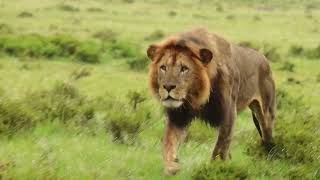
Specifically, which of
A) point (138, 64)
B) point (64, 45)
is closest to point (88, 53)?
point (64, 45)

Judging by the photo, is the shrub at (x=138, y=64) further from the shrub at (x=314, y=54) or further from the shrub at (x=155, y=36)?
the shrub at (x=155, y=36)

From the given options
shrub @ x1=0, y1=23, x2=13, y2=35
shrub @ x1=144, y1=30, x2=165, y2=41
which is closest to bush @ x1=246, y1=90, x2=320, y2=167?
shrub @ x1=0, y1=23, x2=13, y2=35

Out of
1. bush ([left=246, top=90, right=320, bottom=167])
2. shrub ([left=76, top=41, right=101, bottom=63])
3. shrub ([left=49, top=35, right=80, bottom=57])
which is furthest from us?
shrub ([left=49, top=35, right=80, bottom=57])

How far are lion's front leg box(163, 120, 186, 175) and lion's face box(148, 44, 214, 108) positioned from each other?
1.72 ft

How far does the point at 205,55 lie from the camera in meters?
7.27

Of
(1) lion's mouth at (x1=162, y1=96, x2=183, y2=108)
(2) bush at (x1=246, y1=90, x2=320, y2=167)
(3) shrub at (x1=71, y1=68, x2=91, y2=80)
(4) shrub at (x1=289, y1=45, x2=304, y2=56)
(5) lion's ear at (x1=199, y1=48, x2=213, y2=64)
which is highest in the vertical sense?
(5) lion's ear at (x1=199, y1=48, x2=213, y2=64)

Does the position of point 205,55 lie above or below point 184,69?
above

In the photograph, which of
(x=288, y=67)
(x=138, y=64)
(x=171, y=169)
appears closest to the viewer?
(x=171, y=169)

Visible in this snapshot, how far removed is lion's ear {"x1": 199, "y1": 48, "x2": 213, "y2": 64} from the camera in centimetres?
723

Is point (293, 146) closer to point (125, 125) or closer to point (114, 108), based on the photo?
point (125, 125)

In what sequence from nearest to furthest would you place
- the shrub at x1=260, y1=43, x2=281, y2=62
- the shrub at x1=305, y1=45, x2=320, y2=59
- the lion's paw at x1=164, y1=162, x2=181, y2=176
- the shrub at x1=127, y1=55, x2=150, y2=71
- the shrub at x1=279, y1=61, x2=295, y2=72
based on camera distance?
the lion's paw at x1=164, y1=162, x2=181, y2=176, the shrub at x1=127, y1=55, x2=150, y2=71, the shrub at x1=279, y1=61, x2=295, y2=72, the shrub at x1=260, y1=43, x2=281, y2=62, the shrub at x1=305, y1=45, x2=320, y2=59

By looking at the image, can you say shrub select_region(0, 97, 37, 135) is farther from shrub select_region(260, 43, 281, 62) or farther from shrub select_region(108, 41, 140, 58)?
shrub select_region(260, 43, 281, 62)

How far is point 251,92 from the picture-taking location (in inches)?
354

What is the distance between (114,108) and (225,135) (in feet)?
12.6
